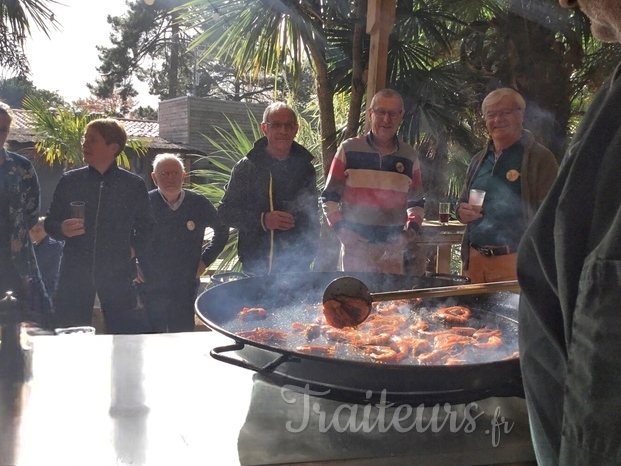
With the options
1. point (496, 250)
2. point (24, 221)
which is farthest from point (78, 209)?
point (496, 250)

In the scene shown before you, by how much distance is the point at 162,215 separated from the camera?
140 inches

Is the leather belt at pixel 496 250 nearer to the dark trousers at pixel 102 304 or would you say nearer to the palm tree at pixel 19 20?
the dark trousers at pixel 102 304

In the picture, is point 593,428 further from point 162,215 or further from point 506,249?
point 162,215

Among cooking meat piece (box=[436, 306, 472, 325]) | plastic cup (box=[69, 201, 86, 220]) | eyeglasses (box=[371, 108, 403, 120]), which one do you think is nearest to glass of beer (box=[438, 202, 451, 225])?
eyeglasses (box=[371, 108, 403, 120])

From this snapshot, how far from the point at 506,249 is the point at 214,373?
7.35 ft

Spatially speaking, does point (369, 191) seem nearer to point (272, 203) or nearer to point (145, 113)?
point (272, 203)

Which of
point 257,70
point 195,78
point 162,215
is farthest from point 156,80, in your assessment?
point 162,215

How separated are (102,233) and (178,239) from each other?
463 millimetres

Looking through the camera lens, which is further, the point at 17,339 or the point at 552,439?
the point at 17,339

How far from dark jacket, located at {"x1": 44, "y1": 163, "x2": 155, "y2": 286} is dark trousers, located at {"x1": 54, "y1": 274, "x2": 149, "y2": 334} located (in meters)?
0.04

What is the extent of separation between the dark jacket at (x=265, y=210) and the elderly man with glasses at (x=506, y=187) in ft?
3.14

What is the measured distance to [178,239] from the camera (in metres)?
3.56

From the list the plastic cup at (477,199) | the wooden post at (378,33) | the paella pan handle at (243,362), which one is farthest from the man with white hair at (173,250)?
the paella pan handle at (243,362)

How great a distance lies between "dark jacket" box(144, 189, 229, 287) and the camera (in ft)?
11.6
